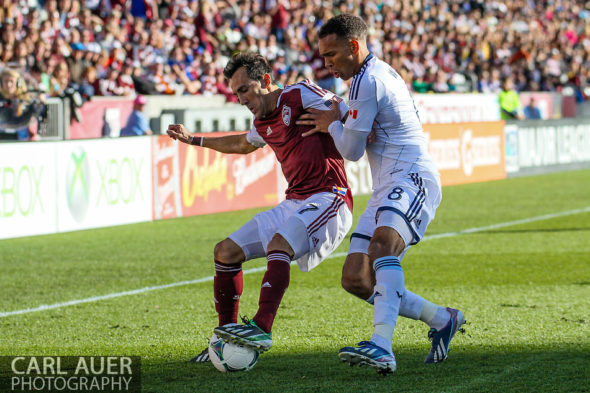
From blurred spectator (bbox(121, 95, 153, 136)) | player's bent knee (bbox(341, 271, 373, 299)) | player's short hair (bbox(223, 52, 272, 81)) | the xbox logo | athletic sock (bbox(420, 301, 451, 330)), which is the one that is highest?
player's short hair (bbox(223, 52, 272, 81))

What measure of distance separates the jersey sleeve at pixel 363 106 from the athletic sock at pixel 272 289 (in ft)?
2.74

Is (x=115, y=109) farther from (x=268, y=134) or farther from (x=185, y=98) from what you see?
(x=268, y=134)

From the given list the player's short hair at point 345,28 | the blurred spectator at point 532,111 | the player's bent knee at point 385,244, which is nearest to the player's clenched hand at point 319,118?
the player's short hair at point 345,28

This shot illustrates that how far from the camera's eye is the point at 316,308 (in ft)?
25.9

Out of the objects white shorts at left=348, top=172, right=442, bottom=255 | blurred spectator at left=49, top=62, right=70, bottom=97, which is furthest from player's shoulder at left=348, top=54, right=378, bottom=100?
blurred spectator at left=49, top=62, right=70, bottom=97

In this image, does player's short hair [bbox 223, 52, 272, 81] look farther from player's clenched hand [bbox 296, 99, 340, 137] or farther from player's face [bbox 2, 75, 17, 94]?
player's face [bbox 2, 75, 17, 94]

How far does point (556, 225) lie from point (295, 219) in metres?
8.85

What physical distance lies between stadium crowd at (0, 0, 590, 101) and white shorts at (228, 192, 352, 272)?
10.6 meters

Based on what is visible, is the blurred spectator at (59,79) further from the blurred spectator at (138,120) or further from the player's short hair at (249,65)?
the player's short hair at (249,65)

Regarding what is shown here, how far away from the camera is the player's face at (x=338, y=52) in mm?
5498

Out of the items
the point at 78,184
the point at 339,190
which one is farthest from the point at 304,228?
the point at 78,184

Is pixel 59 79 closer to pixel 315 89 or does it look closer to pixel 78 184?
pixel 78 184

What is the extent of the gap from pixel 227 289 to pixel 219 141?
110cm

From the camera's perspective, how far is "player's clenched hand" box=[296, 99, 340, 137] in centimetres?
573
